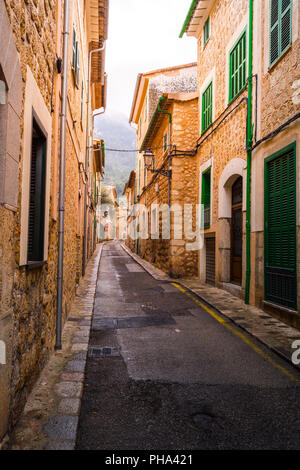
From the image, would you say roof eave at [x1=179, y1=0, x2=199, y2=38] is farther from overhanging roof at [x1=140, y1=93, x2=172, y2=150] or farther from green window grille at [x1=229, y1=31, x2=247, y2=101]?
green window grille at [x1=229, y1=31, x2=247, y2=101]

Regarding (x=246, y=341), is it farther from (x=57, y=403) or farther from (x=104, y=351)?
(x=57, y=403)

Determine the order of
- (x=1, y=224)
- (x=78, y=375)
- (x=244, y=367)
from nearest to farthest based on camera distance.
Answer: (x=1, y=224) → (x=78, y=375) → (x=244, y=367)

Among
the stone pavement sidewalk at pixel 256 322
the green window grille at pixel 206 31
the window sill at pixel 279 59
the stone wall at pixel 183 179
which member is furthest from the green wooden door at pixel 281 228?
the green window grille at pixel 206 31

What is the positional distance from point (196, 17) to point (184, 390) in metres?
13.0

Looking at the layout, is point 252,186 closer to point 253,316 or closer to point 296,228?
point 296,228

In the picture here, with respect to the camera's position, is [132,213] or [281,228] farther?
[132,213]

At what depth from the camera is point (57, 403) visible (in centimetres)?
310

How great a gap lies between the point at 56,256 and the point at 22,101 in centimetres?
264

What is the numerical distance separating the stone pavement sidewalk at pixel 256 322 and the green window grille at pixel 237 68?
539cm

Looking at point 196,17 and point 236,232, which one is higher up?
point 196,17

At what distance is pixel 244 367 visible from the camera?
4.12 metres

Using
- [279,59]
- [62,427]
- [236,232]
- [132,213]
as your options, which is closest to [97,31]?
[279,59]

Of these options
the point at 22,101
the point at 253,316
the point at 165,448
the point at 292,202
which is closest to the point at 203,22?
the point at 292,202

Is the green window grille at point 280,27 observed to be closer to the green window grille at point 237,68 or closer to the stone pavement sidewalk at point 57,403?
the green window grille at point 237,68
